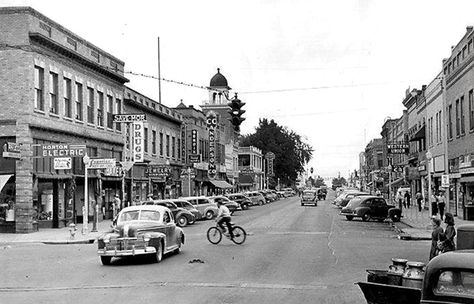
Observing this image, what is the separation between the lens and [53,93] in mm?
35094

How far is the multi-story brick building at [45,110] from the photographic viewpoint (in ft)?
104

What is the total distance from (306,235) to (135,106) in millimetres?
24734

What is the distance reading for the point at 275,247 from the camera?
22828mm

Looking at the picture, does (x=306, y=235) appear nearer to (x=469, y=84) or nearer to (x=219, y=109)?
(x=469, y=84)

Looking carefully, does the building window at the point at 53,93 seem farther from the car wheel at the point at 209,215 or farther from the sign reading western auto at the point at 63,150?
the car wheel at the point at 209,215

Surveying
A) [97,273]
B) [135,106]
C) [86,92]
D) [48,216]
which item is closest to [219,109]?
[135,106]

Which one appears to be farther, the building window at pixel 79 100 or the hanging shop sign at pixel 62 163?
the building window at pixel 79 100

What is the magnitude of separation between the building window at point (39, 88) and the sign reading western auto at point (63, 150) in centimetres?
376

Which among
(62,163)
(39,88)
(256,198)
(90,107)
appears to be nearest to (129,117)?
(90,107)

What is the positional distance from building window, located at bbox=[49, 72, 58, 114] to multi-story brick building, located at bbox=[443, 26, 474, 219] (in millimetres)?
21944

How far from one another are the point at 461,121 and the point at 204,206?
17.4 meters

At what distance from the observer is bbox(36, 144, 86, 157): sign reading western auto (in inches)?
1170

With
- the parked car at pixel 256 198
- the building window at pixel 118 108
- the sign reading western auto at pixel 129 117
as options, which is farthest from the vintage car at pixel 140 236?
the parked car at pixel 256 198

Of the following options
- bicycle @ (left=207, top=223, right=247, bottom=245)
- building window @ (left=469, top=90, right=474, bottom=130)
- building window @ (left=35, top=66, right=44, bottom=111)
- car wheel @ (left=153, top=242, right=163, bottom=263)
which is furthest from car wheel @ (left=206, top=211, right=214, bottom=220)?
car wheel @ (left=153, top=242, right=163, bottom=263)
